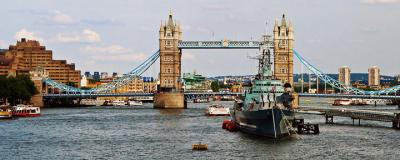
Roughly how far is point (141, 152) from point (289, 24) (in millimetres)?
108907

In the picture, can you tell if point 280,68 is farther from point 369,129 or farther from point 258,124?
point 258,124

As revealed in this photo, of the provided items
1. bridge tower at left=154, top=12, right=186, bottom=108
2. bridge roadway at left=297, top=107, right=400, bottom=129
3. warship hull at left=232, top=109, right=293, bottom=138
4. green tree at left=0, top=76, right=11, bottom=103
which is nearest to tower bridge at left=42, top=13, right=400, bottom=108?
bridge tower at left=154, top=12, right=186, bottom=108

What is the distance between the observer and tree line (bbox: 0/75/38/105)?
130 m

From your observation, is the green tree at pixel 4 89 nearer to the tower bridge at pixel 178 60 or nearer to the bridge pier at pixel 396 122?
the tower bridge at pixel 178 60

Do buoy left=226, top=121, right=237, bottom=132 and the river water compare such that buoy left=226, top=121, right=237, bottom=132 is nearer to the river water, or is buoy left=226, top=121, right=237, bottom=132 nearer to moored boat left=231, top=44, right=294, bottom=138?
moored boat left=231, top=44, right=294, bottom=138

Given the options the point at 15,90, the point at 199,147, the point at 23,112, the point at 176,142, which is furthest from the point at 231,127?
the point at 15,90

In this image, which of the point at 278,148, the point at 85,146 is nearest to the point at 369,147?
the point at 278,148

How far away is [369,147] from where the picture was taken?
210ft

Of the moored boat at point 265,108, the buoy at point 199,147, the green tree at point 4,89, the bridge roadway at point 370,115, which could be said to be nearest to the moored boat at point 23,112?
the green tree at point 4,89

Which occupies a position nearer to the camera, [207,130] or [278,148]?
[278,148]

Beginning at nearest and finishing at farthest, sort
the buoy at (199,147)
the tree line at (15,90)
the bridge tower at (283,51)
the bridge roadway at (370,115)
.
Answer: the buoy at (199,147), the bridge roadway at (370,115), the tree line at (15,90), the bridge tower at (283,51)

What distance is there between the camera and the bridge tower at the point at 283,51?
164375 mm

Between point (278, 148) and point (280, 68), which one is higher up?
point (280, 68)

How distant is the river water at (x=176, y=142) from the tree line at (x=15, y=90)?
38.7 meters
